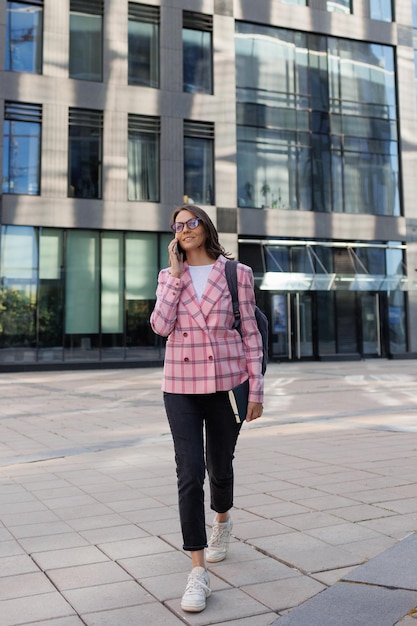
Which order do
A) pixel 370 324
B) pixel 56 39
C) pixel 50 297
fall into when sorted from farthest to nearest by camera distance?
pixel 370 324
pixel 56 39
pixel 50 297

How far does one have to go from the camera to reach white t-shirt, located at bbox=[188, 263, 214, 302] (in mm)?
3508

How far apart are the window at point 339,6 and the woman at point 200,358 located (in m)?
28.1

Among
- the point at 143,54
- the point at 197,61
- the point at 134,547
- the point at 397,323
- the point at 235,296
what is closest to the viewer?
the point at 235,296

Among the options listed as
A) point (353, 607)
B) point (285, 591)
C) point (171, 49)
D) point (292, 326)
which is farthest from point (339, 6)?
point (353, 607)

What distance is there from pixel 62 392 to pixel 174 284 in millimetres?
12446

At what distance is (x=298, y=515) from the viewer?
4.66m

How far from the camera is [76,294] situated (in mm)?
23016

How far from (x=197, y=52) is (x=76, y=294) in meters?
10.9

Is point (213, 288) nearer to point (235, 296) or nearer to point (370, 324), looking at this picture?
point (235, 296)

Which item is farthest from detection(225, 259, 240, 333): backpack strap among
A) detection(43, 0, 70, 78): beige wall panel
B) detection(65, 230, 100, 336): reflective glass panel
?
detection(43, 0, 70, 78): beige wall panel

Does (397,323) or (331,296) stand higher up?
(331,296)

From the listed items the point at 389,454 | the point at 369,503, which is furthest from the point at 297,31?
the point at 369,503

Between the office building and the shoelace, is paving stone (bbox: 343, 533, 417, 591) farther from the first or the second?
the office building

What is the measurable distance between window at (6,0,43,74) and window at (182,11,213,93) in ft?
18.2
